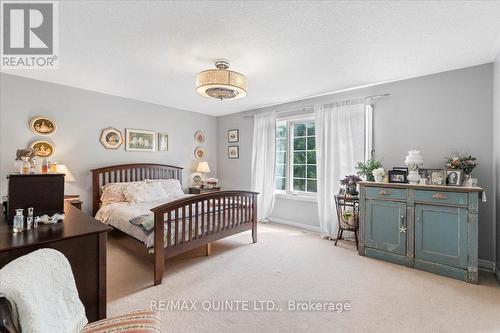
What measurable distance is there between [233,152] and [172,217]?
3006 millimetres

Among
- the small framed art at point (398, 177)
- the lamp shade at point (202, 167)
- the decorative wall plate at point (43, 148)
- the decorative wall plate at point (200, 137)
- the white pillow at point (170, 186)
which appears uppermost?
the decorative wall plate at point (200, 137)

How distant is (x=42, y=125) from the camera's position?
3418 mm

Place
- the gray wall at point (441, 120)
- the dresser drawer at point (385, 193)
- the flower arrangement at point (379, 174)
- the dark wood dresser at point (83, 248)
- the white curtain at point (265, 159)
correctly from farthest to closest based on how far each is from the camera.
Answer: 1. the white curtain at point (265, 159)
2. the flower arrangement at point (379, 174)
3. the dresser drawer at point (385, 193)
4. the gray wall at point (441, 120)
5. the dark wood dresser at point (83, 248)

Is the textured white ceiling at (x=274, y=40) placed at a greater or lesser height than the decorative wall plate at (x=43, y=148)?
greater

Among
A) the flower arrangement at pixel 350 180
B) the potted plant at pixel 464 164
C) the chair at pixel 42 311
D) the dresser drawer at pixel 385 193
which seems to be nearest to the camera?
the chair at pixel 42 311

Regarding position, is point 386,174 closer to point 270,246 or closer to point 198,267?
point 270,246

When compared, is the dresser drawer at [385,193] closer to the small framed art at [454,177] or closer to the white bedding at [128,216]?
the small framed art at [454,177]

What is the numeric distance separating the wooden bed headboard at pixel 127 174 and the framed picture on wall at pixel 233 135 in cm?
136

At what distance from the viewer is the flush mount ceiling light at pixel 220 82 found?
2.38 m

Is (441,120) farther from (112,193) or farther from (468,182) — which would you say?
(112,193)

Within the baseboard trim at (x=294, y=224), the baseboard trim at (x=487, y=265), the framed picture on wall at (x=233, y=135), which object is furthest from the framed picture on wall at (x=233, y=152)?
the baseboard trim at (x=487, y=265)

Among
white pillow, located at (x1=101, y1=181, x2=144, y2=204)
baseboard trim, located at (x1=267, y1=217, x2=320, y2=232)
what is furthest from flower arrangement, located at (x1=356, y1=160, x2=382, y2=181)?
white pillow, located at (x1=101, y1=181, x2=144, y2=204)

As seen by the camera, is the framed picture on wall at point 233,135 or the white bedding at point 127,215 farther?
the framed picture on wall at point 233,135

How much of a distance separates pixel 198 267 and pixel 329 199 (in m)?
2.33
